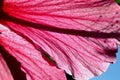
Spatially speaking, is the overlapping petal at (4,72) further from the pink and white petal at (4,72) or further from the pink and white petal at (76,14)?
the pink and white petal at (76,14)

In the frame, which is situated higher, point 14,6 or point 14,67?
point 14,6

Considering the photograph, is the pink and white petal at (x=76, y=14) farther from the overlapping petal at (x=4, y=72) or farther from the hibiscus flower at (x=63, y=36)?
the overlapping petal at (x=4, y=72)

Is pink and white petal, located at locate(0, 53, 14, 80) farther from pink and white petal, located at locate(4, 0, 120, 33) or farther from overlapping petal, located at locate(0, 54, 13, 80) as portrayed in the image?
pink and white petal, located at locate(4, 0, 120, 33)

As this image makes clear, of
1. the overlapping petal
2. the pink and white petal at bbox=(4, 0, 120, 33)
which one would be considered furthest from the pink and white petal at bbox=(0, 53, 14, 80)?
the pink and white petal at bbox=(4, 0, 120, 33)

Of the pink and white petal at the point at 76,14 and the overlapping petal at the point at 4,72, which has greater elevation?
the pink and white petal at the point at 76,14

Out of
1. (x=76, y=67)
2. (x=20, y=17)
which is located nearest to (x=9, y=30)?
(x=20, y=17)

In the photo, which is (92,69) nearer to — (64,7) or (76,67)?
(76,67)

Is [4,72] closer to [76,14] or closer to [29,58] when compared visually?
[29,58]

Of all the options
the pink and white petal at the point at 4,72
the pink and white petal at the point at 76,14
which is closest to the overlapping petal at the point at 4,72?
the pink and white petal at the point at 4,72
